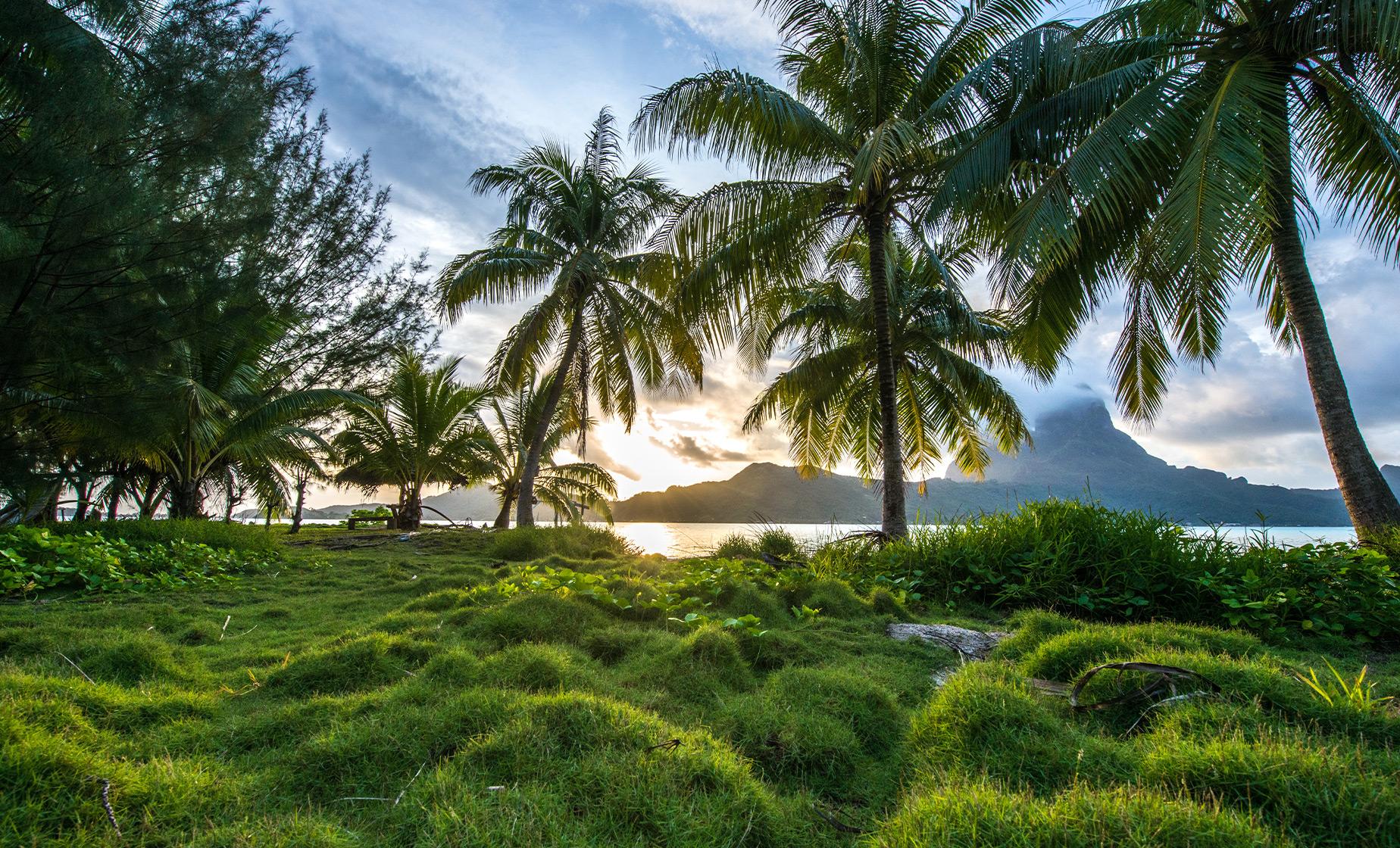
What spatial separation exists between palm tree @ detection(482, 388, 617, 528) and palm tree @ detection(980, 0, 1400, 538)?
48.3ft

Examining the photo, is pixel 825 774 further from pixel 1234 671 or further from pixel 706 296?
pixel 706 296

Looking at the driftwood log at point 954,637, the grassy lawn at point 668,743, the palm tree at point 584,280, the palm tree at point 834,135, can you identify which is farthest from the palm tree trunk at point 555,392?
the driftwood log at point 954,637

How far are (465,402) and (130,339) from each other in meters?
11.2

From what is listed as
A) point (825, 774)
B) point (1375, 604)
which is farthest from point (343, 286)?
point (1375, 604)

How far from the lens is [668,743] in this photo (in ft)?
6.53

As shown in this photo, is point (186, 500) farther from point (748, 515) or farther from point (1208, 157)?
point (1208, 157)

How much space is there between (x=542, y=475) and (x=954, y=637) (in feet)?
58.0

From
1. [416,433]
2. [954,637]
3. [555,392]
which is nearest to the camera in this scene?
[954,637]

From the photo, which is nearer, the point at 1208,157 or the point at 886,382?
the point at 1208,157

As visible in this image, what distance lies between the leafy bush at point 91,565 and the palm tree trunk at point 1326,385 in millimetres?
12848

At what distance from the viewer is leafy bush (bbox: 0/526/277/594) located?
5750 millimetres

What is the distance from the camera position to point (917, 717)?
250cm

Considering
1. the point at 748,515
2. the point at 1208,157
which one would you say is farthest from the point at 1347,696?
the point at 748,515

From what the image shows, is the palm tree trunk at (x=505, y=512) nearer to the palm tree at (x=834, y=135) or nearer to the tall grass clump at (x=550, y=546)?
the tall grass clump at (x=550, y=546)
